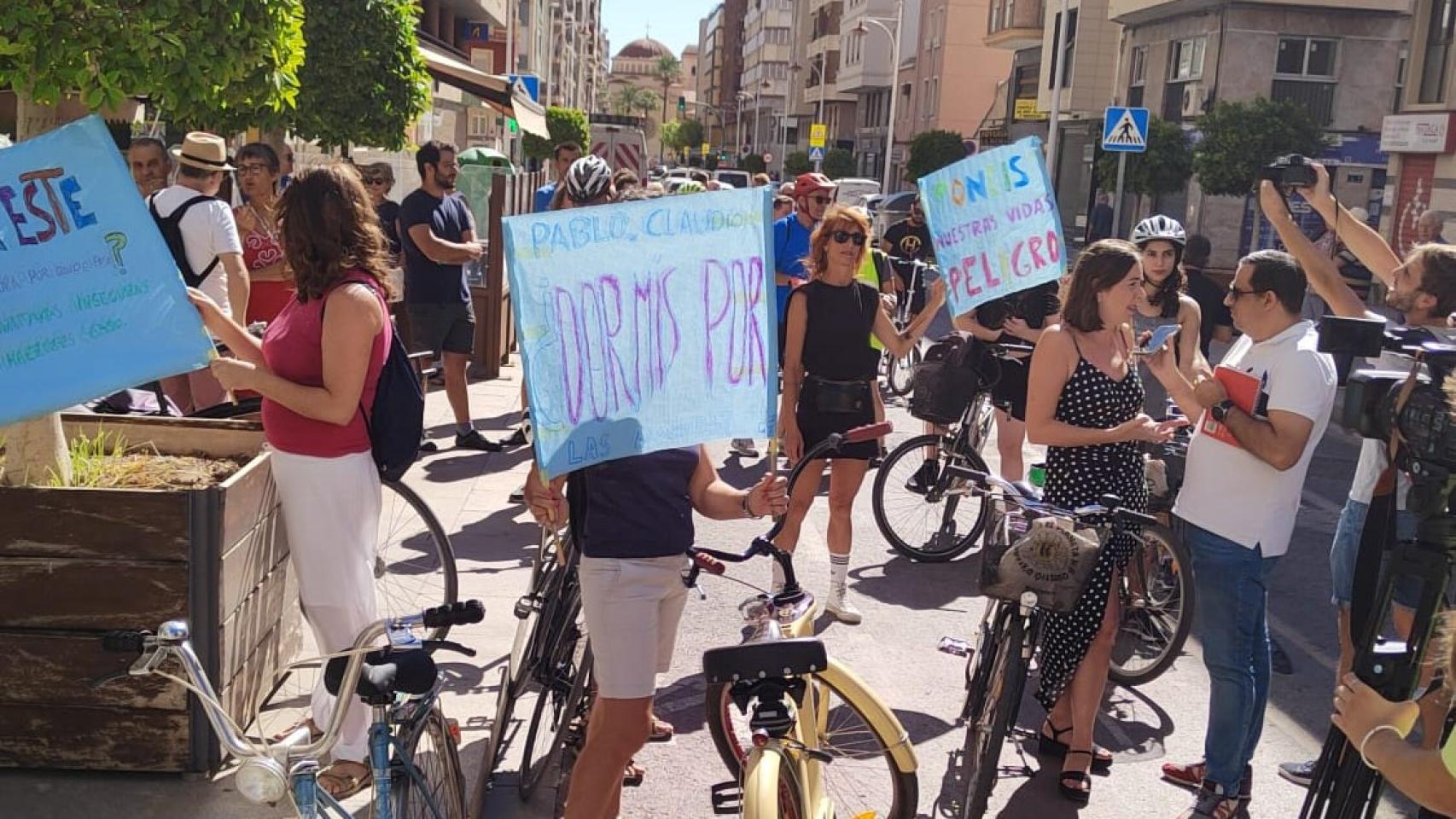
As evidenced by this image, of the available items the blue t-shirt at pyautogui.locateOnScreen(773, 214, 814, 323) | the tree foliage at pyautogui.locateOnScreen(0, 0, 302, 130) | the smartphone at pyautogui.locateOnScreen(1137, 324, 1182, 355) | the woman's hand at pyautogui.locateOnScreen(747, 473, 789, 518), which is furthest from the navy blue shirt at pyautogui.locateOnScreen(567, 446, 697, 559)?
the blue t-shirt at pyautogui.locateOnScreen(773, 214, 814, 323)

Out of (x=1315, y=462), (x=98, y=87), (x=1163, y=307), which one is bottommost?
(x=1315, y=462)

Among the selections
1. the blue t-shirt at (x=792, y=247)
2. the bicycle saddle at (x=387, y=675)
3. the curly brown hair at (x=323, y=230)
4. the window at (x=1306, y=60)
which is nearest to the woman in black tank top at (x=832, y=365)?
the curly brown hair at (x=323, y=230)

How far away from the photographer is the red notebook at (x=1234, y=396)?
4.42 meters

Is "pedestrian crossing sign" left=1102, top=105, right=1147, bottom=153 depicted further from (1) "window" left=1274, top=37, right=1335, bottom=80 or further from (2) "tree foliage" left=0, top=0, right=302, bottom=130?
(2) "tree foliage" left=0, top=0, right=302, bottom=130

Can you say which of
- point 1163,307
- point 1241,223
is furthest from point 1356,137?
point 1163,307

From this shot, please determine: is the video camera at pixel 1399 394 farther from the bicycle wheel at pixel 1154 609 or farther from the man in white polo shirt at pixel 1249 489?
the bicycle wheel at pixel 1154 609

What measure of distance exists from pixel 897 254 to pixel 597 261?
12.2 metres

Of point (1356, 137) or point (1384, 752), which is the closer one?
point (1384, 752)

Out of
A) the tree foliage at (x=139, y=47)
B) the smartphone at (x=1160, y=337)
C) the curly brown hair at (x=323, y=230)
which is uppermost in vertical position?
the tree foliage at (x=139, y=47)

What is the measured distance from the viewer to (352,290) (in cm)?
392

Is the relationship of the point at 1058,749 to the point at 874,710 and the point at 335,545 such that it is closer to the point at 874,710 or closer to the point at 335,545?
the point at 874,710

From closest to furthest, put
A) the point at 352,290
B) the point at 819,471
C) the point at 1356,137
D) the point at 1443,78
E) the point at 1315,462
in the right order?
the point at 352,290
the point at 819,471
the point at 1315,462
the point at 1443,78
the point at 1356,137

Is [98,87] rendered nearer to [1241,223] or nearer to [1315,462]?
[1315,462]

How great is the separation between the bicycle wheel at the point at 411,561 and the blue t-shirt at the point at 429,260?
3.70 metres
